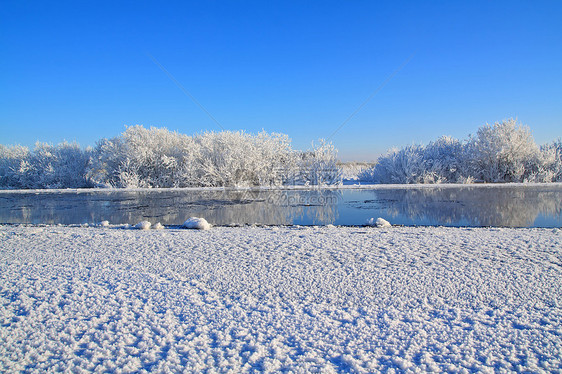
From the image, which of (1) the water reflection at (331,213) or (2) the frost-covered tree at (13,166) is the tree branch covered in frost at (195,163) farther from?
(1) the water reflection at (331,213)

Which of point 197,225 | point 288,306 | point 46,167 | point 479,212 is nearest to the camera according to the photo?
point 288,306

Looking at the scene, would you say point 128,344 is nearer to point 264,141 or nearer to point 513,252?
point 513,252

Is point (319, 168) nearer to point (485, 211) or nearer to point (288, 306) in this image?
point (485, 211)

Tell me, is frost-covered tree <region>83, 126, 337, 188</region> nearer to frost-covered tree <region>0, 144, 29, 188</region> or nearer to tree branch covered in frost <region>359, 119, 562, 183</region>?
tree branch covered in frost <region>359, 119, 562, 183</region>

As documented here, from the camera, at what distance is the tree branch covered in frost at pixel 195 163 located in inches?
688

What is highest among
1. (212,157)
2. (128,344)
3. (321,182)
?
(212,157)

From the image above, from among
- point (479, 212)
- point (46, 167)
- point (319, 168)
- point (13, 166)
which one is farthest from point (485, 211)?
point (13, 166)

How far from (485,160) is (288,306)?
19.4 metres

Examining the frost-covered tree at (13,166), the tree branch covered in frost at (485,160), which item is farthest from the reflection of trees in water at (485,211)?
the frost-covered tree at (13,166)

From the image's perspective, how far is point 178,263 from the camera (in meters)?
3.59

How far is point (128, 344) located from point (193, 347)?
0.46 metres

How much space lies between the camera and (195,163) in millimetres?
17688

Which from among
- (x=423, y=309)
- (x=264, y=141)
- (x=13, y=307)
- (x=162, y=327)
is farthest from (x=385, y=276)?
(x=264, y=141)

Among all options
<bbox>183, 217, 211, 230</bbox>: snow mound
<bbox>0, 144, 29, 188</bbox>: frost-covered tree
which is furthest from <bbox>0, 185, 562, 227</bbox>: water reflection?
<bbox>0, 144, 29, 188</bbox>: frost-covered tree
